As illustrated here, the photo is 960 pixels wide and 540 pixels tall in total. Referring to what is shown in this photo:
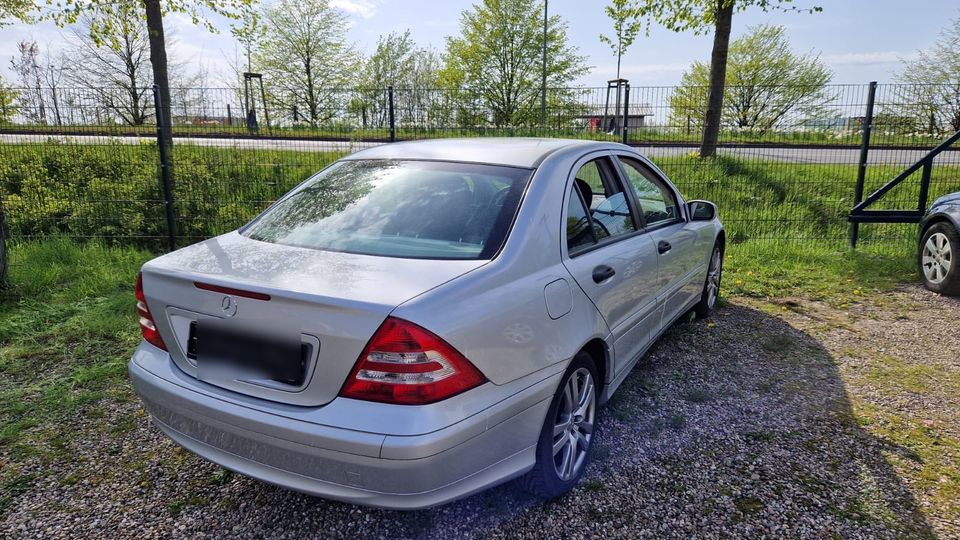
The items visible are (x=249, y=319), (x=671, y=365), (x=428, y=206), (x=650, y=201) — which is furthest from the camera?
(x=671, y=365)

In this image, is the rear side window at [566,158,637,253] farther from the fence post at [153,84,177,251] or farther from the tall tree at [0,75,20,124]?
the tall tree at [0,75,20,124]

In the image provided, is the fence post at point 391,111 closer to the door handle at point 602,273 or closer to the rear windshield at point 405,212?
the rear windshield at point 405,212

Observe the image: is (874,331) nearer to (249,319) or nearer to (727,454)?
(727,454)

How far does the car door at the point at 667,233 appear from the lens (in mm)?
3936

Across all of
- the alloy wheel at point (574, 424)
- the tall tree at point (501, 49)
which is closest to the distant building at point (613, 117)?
the alloy wheel at point (574, 424)

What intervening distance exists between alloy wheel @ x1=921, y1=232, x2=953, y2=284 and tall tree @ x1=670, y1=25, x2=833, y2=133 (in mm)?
2923

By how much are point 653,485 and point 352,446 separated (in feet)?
5.43

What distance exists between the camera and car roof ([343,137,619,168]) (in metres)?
3.15

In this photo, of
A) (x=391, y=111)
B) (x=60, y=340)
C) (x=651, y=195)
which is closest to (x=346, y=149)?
(x=391, y=111)

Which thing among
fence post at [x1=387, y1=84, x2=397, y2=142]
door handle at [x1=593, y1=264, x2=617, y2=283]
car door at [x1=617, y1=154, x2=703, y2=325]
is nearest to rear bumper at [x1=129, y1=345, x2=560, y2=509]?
door handle at [x1=593, y1=264, x2=617, y2=283]

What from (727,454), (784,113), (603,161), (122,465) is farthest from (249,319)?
(784,113)

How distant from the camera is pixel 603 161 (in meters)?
3.66

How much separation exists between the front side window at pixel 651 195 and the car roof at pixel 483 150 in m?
0.36

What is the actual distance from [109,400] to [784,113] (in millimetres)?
11435
